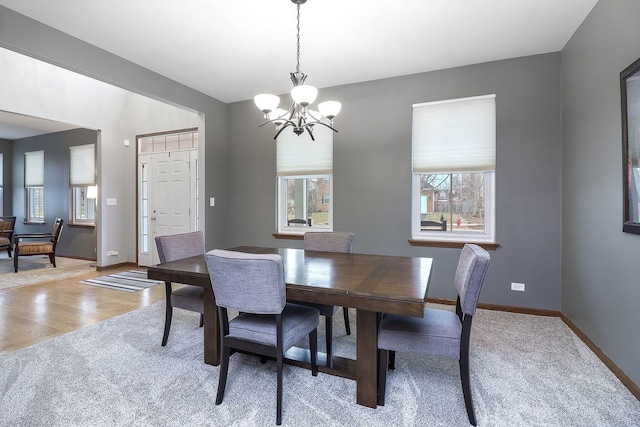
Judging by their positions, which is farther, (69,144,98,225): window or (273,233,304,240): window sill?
(69,144,98,225): window

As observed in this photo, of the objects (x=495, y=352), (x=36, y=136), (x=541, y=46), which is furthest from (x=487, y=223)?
(x=36, y=136)

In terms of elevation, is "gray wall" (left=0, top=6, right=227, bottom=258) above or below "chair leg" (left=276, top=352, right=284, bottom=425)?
above

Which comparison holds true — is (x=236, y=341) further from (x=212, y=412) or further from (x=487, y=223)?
(x=487, y=223)

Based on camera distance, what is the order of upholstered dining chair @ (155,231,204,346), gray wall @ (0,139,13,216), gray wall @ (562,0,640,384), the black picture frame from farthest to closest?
1. gray wall @ (0,139,13,216)
2. upholstered dining chair @ (155,231,204,346)
3. gray wall @ (562,0,640,384)
4. the black picture frame

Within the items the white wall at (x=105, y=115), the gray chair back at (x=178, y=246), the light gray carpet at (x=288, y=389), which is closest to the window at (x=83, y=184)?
the white wall at (x=105, y=115)

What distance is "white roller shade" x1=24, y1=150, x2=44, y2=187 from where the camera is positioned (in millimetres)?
6840

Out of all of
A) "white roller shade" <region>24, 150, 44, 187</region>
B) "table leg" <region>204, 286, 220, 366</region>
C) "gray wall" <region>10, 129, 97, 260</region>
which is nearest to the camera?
"table leg" <region>204, 286, 220, 366</region>

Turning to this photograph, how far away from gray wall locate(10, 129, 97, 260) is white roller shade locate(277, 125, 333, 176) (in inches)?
159

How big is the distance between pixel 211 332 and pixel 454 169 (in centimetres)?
292

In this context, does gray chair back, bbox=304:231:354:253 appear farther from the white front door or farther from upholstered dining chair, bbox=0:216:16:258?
upholstered dining chair, bbox=0:216:16:258

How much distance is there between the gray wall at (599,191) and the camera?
2018mm

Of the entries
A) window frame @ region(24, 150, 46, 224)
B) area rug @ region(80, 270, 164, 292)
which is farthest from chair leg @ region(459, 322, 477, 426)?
window frame @ region(24, 150, 46, 224)

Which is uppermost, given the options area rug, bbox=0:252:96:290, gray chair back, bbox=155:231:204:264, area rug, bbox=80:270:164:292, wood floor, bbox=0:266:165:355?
gray chair back, bbox=155:231:204:264

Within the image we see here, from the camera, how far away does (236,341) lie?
5.92 ft
